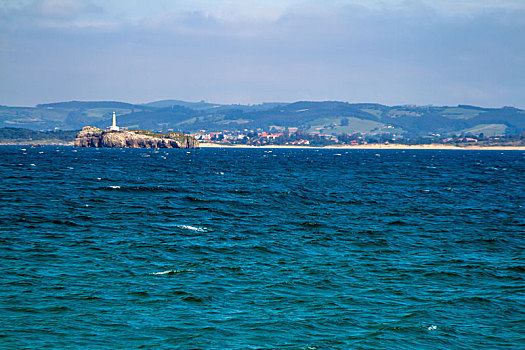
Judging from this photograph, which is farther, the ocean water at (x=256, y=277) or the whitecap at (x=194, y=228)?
the whitecap at (x=194, y=228)

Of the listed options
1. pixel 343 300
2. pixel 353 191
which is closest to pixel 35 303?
pixel 343 300

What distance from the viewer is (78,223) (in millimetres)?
40438

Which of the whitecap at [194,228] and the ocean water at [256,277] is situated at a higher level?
the whitecap at [194,228]

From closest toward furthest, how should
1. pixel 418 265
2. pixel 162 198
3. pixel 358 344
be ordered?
pixel 358 344
pixel 418 265
pixel 162 198

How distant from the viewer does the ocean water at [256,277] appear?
1969 centimetres

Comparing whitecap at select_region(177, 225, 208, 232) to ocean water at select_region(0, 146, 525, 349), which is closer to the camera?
ocean water at select_region(0, 146, 525, 349)

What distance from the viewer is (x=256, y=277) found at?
27.0m

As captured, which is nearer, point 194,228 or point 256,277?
point 256,277

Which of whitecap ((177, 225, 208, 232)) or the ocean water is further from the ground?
whitecap ((177, 225, 208, 232))

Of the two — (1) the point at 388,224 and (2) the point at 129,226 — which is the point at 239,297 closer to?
(2) the point at 129,226

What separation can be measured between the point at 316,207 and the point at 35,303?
3586cm

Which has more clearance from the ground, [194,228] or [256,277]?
[194,228]

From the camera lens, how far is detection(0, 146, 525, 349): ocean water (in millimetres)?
19688

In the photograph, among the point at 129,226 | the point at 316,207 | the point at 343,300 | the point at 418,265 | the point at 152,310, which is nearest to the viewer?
the point at 152,310
